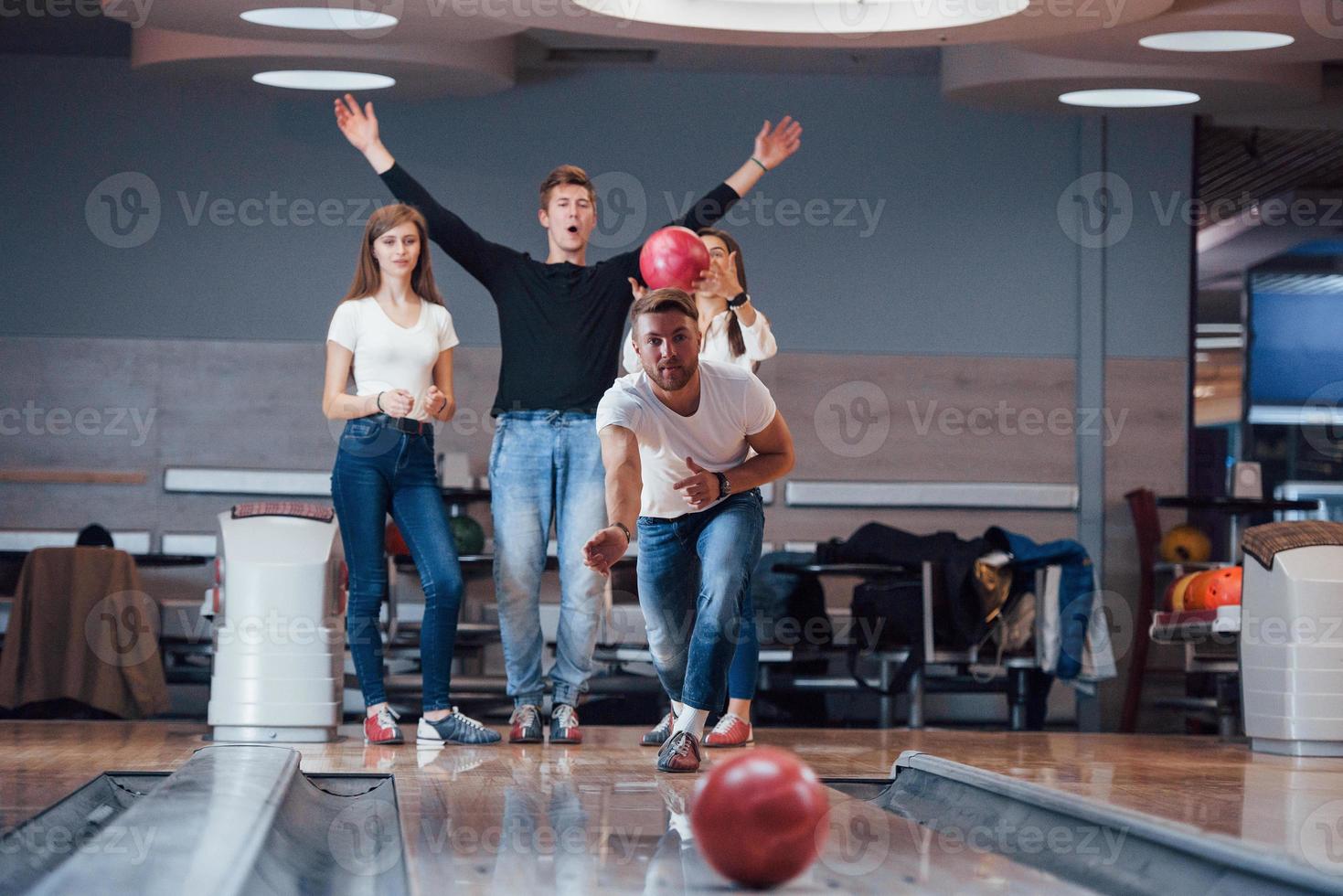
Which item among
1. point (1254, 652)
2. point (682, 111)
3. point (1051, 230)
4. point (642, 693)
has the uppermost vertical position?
point (682, 111)

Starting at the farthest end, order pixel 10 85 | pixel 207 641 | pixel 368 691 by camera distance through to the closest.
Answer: pixel 10 85 → pixel 207 641 → pixel 368 691

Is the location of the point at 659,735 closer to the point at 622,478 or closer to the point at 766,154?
the point at 622,478

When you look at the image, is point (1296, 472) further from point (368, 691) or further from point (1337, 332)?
point (368, 691)

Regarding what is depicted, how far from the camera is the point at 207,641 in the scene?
715 cm

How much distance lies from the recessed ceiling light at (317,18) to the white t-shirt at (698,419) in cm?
275

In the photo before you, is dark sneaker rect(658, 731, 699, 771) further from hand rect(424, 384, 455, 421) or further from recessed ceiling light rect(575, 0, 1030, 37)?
recessed ceiling light rect(575, 0, 1030, 37)

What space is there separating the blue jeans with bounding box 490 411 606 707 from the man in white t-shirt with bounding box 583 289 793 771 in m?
0.63

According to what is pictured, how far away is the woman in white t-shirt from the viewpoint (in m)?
4.45

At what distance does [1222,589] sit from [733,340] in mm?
2256

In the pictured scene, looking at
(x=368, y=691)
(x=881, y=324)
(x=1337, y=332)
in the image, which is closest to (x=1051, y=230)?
(x=881, y=324)

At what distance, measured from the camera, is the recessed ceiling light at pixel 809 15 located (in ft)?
18.9

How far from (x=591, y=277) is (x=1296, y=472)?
24.1 ft

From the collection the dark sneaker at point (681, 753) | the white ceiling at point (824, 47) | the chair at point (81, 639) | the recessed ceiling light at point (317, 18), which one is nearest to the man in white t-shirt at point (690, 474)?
the dark sneaker at point (681, 753)

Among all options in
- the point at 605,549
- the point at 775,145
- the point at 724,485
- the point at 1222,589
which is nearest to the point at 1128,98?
the point at 1222,589
